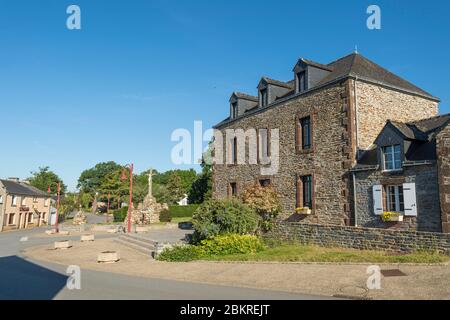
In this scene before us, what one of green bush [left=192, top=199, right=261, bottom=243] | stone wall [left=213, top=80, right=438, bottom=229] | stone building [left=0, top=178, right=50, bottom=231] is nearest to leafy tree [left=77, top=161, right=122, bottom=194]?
stone building [left=0, top=178, right=50, bottom=231]

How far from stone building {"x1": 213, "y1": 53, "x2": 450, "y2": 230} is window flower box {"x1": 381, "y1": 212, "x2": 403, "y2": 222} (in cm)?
127

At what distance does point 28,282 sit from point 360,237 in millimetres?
12327

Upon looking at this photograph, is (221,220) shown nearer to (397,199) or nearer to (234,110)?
(397,199)

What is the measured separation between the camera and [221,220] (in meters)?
16.6

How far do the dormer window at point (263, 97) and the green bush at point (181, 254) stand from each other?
37.9 feet

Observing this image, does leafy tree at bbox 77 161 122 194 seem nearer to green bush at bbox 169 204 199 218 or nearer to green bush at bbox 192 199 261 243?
green bush at bbox 169 204 199 218

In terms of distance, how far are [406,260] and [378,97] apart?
9.78 m

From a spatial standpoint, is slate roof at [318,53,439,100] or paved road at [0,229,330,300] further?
slate roof at [318,53,439,100]

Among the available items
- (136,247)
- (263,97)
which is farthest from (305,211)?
(136,247)

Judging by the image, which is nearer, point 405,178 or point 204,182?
point 405,178

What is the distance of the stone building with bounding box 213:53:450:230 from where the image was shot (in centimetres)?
1709

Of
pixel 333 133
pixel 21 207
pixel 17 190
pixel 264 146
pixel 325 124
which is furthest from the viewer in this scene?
pixel 21 207
